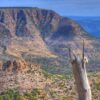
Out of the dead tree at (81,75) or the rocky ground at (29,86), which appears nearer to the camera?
the dead tree at (81,75)

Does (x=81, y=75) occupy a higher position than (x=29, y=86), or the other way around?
(x=29, y=86)

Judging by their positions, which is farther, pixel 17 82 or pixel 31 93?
pixel 17 82

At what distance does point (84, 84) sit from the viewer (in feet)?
40.6

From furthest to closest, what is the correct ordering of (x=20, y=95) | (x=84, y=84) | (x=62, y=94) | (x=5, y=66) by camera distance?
(x=5, y=66), (x=62, y=94), (x=20, y=95), (x=84, y=84)

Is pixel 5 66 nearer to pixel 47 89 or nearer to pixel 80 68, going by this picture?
pixel 47 89

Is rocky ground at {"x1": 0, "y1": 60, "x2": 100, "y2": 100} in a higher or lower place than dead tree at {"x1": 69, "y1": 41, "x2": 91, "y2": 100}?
higher

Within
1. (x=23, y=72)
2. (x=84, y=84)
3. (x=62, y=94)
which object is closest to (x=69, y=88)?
(x=62, y=94)

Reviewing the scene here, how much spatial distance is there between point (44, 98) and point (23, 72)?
14.8m

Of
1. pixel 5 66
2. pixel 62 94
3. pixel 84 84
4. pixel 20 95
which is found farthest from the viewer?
pixel 5 66

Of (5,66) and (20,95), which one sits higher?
(5,66)

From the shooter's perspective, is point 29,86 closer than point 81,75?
No

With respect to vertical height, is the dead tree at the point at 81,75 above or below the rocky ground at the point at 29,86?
below

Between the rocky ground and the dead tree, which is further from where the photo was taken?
the rocky ground

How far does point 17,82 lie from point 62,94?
43.3ft
